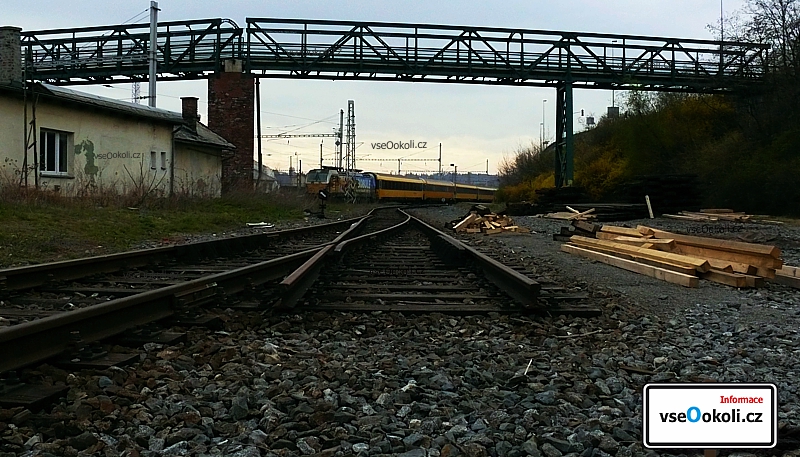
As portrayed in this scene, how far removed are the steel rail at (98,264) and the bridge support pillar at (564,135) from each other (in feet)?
82.2

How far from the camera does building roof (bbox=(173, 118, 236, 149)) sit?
29.5m

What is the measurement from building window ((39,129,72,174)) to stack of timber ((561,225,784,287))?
16544mm

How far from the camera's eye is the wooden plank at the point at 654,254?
8281mm

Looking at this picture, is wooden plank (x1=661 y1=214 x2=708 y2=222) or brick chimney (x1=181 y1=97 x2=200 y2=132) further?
brick chimney (x1=181 y1=97 x2=200 y2=132)

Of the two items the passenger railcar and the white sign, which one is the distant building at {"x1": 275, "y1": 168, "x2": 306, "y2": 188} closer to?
the passenger railcar

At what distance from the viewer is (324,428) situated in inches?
117

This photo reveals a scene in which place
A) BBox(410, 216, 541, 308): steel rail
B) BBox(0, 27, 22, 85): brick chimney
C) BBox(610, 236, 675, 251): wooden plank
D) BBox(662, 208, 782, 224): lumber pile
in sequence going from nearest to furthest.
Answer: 1. BBox(410, 216, 541, 308): steel rail
2. BBox(610, 236, 675, 251): wooden plank
3. BBox(0, 27, 22, 85): brick chimney
4. BBox(662, 208, 782, 224): lumber pile

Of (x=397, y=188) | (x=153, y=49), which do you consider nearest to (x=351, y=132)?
(x=397, y=188)

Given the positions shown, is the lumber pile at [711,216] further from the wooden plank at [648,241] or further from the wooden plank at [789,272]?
the wooden plank at [789,272]

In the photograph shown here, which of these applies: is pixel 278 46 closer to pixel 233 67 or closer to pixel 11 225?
pixel 233 67

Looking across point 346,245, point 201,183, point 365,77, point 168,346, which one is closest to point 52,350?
point 168,346

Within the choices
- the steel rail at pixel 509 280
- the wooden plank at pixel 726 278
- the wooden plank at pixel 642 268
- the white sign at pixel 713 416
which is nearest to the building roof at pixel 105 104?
the wooden plank at pixel 642 268

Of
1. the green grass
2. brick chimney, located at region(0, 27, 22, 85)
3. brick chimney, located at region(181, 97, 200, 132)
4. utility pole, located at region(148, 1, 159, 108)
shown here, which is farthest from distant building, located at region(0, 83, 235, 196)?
brick chimney, located at region(181, 97, 200, 132)

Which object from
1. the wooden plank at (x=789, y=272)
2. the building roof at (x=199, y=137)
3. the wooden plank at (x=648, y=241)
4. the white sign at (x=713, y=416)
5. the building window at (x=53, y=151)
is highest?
the building roof at (x=199, y=137)
